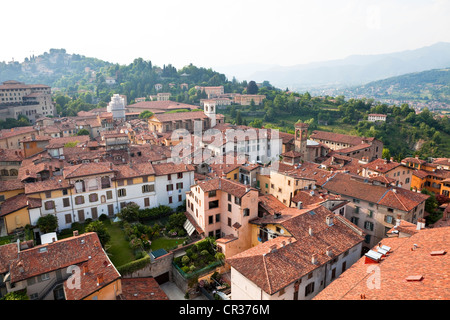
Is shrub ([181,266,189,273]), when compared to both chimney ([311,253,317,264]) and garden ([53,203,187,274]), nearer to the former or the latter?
garden ([53,203,187,274])

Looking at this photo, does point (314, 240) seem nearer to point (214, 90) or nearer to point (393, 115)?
point (393, 115)

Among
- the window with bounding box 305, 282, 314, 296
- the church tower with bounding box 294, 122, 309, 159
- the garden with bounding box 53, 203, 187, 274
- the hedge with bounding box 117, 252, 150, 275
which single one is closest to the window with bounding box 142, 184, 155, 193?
the garden with bounding box 53, 203, 187, 274

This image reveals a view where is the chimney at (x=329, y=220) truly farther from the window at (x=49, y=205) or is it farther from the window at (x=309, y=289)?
the window at (x=49, y=205)

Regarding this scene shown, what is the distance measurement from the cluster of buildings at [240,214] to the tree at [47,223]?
96 cm

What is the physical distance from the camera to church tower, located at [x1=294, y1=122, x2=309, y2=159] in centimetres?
5831

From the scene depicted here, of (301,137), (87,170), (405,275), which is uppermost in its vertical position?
(87,170)

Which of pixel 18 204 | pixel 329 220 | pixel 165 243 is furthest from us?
pixel 165 243

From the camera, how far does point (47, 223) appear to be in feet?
92.6

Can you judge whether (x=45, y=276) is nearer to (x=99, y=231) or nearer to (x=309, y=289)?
(x=99, y=231)

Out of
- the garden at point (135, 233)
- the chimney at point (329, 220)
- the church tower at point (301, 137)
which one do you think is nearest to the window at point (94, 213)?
the garden at point (135, 233)

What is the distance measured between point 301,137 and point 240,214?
3486cm

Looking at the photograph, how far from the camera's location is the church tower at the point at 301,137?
58312mm

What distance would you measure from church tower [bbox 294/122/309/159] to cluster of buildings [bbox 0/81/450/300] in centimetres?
601

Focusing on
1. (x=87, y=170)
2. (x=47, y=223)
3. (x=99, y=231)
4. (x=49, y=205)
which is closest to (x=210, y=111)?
(x=87, y=170)
